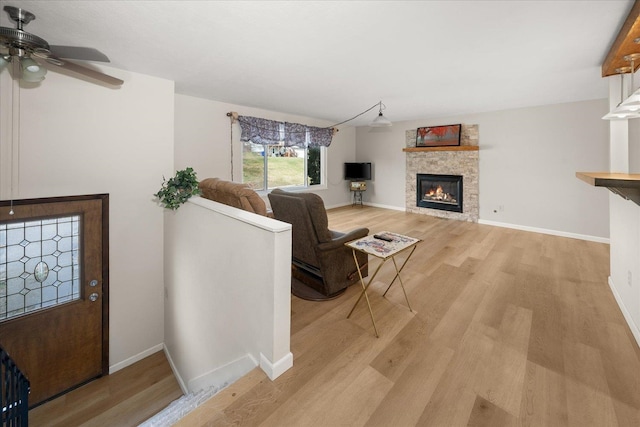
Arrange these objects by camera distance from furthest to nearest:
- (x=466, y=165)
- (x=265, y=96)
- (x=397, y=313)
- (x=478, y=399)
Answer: (x=466, y=165)
(x=265, y=96)
(x=397, y=313)
(x=478, y=399)

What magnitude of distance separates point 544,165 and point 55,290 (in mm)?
7470

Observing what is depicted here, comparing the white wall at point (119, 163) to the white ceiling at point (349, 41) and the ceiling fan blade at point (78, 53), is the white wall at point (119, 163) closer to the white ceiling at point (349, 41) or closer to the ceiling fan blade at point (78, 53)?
the white ceiling at point (349, 41)

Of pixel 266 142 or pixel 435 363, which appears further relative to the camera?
pixel 266 142

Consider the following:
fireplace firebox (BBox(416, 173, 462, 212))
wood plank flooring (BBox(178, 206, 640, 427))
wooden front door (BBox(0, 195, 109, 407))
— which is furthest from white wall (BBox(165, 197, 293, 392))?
fireplace firebox (BBox(416, 173, 462, 212))

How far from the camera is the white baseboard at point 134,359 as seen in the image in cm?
292

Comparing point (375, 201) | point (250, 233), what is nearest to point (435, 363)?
point (250, 233)

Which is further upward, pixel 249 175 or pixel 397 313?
pixel 249 175

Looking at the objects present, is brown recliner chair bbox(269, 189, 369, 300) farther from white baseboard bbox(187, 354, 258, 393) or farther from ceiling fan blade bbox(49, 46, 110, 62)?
ceiling fan blade bbox(49, 46, 110, 62)

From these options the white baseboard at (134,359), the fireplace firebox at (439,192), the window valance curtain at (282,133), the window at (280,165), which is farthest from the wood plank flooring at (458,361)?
the window valance curtain at (282,133)

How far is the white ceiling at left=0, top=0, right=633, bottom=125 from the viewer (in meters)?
1.92

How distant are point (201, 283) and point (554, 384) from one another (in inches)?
108

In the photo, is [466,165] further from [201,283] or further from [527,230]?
[201,283]

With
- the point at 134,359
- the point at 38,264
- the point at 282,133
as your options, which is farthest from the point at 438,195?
the point at 38,264

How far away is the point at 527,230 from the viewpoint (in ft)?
17.2
